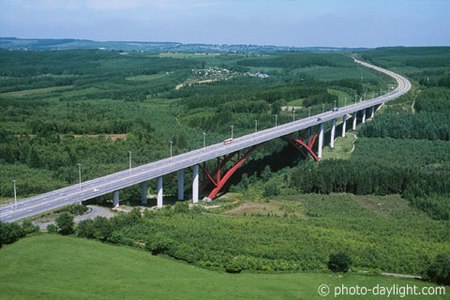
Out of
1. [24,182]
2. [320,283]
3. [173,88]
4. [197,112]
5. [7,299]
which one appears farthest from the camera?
[173,88]

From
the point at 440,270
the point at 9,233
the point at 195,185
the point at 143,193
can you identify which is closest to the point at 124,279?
the point at 9,233

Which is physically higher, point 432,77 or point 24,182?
point 432,77

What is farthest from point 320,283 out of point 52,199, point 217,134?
point 217,134

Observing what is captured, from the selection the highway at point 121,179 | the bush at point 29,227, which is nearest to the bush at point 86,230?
the bush at point 29,227

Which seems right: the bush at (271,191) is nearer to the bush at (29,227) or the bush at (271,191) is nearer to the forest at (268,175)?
the forest at (268,175)

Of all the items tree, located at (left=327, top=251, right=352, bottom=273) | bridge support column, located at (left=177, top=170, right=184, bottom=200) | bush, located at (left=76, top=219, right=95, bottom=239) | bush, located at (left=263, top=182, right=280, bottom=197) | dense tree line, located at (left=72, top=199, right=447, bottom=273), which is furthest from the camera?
bush, located at (left=263, top=182, right=280, bottom=197)

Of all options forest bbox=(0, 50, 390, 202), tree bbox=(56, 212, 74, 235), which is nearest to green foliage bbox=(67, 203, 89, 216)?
tree bbox=(56, 212, 74, 235)

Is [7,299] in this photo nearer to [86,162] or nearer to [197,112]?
[86,162]

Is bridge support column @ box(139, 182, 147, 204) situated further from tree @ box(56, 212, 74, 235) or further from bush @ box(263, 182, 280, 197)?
bush @ box(263, 182, 280, 197)
